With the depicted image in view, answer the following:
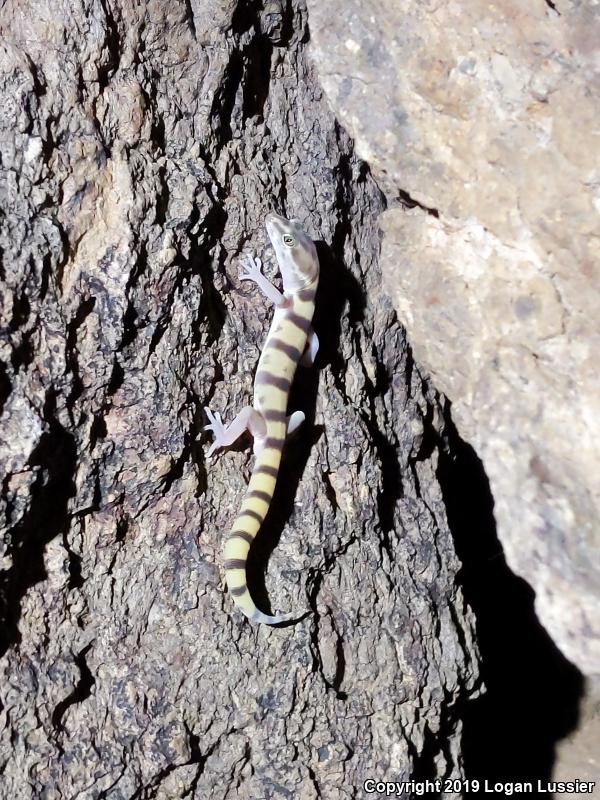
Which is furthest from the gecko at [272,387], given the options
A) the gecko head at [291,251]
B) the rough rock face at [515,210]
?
the rough rock face at [515,210]

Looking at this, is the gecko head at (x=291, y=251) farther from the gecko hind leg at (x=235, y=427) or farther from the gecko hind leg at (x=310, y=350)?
the gecko hind leg at (x=235, y=427)

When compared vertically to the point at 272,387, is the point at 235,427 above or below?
below

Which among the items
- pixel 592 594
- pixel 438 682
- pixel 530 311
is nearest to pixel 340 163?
pixel 530 311

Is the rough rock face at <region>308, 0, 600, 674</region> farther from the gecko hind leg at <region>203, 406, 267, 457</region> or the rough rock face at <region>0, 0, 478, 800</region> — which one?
the gecko hind leg at <region>203, 406, 267, 457</region>

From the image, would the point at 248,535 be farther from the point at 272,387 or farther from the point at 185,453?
the point at 272,387

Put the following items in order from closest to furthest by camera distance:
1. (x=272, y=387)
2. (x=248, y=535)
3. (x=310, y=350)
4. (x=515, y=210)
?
(x=515, y=210)
(x=248, y=535)
(x=272, y=387)
(x=310, y=350)

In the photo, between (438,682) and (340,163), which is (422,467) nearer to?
(438,682)

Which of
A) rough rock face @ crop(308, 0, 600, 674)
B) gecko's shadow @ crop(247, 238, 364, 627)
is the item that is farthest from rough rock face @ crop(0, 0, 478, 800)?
rough rock face @ crop(308, 0, 600, 674)

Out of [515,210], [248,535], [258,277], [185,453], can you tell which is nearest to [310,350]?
[258,277]
